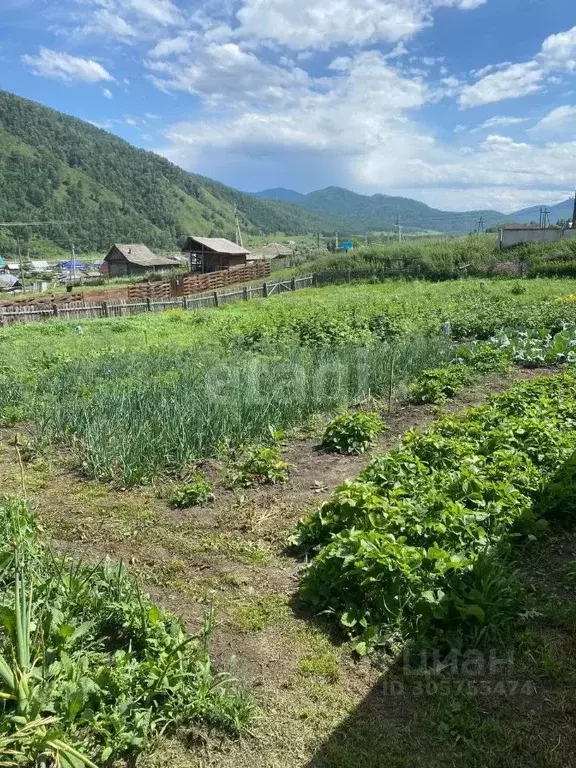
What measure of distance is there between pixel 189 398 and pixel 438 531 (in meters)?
3.32

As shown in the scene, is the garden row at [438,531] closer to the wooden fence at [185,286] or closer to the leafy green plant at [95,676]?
the leafy green plant at [95,676]

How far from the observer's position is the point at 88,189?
123 metres

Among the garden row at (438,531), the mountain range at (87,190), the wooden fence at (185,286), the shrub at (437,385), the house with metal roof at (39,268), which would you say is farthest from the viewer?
the mountain range at (87,190)

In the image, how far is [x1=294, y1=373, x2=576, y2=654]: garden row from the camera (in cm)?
271

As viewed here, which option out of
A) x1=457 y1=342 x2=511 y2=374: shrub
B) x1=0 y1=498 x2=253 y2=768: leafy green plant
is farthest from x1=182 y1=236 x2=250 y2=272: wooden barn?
x1=0 y1=498 x2=253 y2=768: leafy green plant

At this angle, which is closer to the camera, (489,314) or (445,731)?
(445,731)

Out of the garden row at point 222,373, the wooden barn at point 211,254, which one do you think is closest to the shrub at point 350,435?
the garden row at point 222,373

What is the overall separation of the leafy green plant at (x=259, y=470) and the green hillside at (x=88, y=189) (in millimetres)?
105313

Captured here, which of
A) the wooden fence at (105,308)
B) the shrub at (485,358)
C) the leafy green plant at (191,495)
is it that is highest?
the wooden fence at (105,308)

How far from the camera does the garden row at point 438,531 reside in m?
2.71

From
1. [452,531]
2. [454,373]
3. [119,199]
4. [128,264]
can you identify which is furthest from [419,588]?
[119,199]

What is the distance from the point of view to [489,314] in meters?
12.8

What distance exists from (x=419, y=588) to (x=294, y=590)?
85 cm

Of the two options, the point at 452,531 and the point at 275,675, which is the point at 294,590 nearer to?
the point at 275,675
